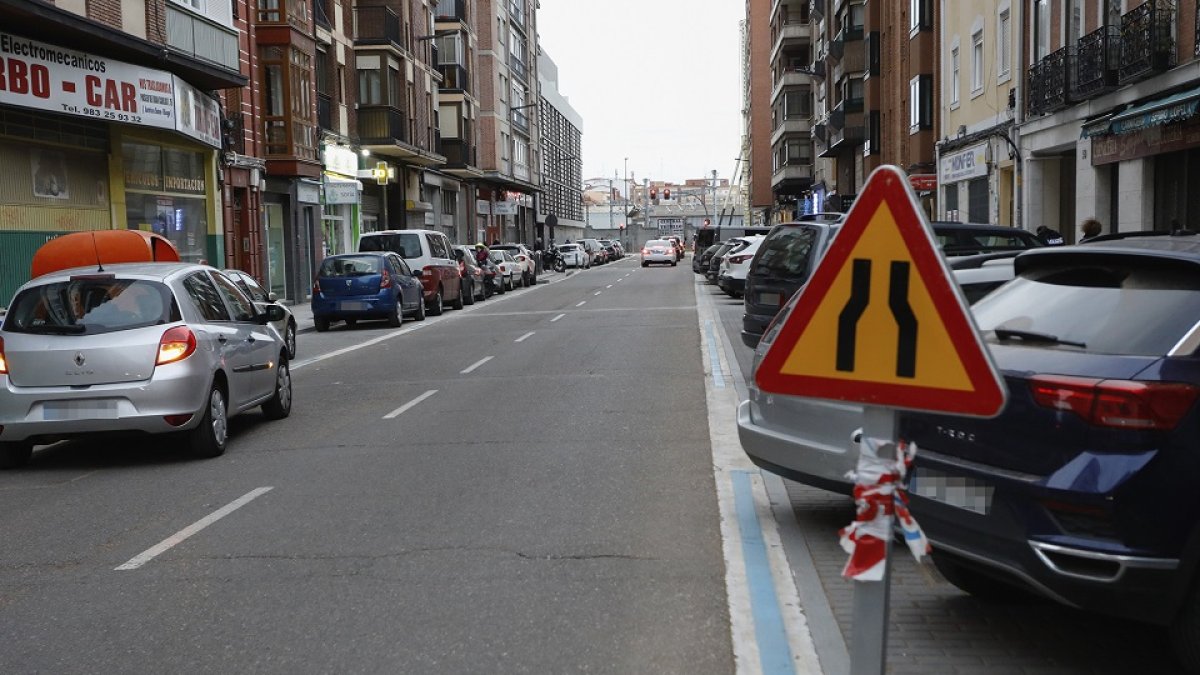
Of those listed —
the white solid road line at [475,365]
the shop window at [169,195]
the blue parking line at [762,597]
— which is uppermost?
the shop window at [169,195]

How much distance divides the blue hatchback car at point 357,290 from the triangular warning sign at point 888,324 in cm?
2096

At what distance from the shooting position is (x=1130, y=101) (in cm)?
1967

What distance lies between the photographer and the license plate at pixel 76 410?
9055 mm

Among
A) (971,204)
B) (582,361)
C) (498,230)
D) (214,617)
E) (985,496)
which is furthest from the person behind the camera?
(498,230)

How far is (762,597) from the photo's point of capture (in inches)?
217

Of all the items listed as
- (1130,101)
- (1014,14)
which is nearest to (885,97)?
(1014,14)

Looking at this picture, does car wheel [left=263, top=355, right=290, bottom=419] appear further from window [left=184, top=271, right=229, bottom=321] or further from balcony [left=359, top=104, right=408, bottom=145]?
balcony [left=359, top=104, right=408, bottom=145]

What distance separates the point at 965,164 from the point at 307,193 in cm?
1786

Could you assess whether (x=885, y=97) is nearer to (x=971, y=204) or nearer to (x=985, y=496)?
(x=971, y=204)

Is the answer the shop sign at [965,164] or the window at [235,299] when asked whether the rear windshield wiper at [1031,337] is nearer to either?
the window at [235,299]

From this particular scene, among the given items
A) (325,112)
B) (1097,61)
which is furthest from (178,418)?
(325,112)

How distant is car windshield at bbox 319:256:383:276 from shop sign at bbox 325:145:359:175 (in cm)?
1265

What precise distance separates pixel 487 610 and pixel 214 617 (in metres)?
1.20

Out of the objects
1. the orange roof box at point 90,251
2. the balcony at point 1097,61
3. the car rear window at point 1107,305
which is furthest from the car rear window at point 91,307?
the balcony at point 1097,61
